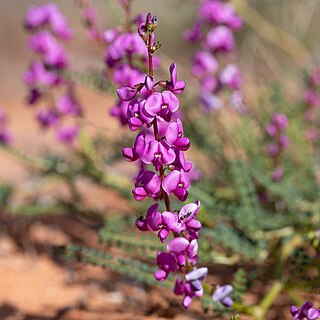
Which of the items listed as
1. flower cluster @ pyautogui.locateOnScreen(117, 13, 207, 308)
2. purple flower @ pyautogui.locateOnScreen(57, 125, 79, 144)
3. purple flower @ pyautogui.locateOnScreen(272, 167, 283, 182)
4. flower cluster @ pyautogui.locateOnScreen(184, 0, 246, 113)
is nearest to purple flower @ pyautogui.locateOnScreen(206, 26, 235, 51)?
flower cluster @ pyautogui.locateOnScreen(184, 0, 246, 113)

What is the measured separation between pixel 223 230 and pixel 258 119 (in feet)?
2.74

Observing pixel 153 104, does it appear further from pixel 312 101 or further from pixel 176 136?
pixel 312 101

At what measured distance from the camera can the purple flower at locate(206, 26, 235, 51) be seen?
8.09 ft

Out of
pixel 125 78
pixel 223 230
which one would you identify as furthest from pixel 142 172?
pixel 223 230

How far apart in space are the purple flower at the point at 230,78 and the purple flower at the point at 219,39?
0.28 feet

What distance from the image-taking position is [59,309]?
2180 mm

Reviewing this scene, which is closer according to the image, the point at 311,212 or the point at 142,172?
the point at 142,172

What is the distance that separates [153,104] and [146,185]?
154 mm

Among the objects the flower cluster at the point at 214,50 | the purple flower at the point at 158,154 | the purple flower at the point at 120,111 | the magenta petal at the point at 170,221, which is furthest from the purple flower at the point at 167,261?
the flower cluster at the point at 214,50

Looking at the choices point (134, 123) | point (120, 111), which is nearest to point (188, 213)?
point (134, 123)

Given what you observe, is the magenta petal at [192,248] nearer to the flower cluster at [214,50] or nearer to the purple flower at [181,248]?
the purple flower at [181,248]

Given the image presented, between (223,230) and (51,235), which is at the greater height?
(51,235)

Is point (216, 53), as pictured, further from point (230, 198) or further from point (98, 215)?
point (98, 215)

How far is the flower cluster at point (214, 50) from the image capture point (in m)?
2.47
